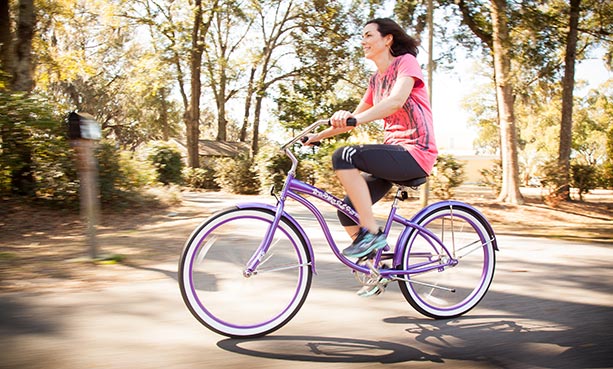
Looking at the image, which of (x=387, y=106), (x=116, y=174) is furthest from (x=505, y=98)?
(x=387, y=106)

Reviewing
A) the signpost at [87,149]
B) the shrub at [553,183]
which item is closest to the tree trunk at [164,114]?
the shrub at [553,183]

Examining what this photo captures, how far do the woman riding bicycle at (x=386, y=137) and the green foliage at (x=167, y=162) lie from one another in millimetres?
16667

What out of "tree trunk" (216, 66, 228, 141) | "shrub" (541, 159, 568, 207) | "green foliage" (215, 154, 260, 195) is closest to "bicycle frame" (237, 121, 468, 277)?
"shrub" (541, 159, 568, 207)

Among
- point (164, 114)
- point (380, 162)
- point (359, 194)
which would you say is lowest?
point (359, 194)

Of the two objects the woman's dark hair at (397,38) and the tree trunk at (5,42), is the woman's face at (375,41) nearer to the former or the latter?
the woman's dark hair at (397,38)

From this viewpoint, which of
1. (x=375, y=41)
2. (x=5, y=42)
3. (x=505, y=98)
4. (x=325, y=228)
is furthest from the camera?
(x=505, y=98)

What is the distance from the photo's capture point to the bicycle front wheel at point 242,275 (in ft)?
10.2

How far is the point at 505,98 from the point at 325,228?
15.7 meters

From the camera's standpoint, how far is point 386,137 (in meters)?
3.77

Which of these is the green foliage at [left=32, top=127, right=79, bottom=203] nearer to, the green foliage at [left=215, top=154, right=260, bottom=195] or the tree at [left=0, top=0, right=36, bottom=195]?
the tree at [left=0, top=0, right=36, bottom=195]

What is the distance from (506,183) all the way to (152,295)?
16.1m

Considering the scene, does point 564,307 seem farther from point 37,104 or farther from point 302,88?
point 302,88

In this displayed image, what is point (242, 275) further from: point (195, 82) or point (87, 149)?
point (195, 82)

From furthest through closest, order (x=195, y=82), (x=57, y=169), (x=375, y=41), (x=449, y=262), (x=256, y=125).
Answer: (x=256, y=125), (x=195, y=82), (x=57, y=169), (x=449, y=262), (x=375, y=41)
